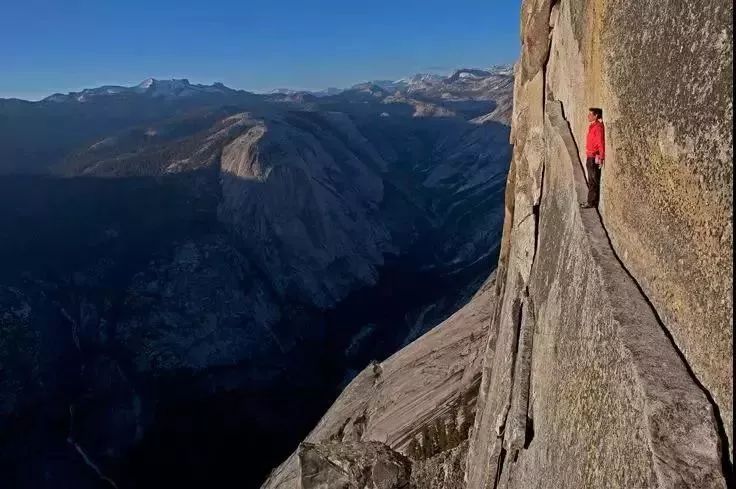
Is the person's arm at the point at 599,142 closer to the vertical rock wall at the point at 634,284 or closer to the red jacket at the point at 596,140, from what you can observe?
the red jacket at the point at 596,140

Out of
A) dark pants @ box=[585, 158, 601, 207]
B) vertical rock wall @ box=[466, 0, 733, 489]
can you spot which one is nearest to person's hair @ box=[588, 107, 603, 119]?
vertical rock wall @ box=[466, 0, 733, 489]

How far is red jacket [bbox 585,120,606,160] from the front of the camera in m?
9.60

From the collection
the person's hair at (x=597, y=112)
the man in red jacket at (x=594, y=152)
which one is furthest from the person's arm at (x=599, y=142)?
the person's hair at (x=597, y=112)

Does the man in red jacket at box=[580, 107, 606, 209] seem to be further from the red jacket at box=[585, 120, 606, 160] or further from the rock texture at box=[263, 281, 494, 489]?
the rock texture at box=[263, 281, 494, 489]

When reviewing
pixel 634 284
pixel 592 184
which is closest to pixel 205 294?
pixel 592 184

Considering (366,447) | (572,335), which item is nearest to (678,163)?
(572,335)

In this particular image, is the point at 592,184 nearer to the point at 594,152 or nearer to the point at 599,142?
the point at 594,152

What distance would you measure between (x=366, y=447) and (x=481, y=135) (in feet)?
464

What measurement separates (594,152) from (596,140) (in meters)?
0.24

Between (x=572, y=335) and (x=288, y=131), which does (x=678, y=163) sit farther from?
(x=288, y=131)

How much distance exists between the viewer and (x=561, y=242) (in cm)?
1105

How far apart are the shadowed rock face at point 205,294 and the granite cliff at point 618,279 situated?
5.78 metres

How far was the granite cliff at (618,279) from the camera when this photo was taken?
5789 millimetres

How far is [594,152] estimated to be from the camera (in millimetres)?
9812
